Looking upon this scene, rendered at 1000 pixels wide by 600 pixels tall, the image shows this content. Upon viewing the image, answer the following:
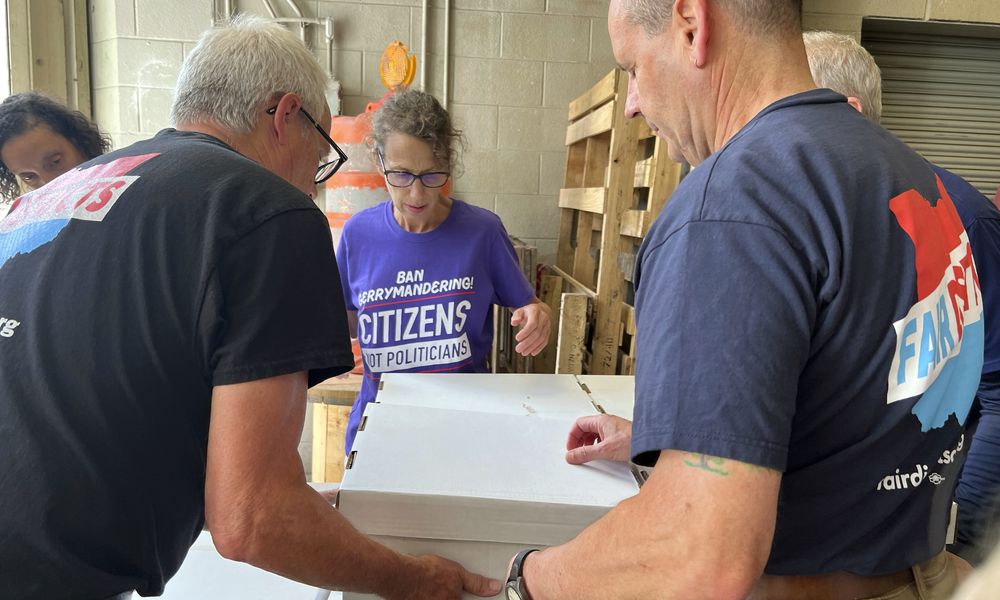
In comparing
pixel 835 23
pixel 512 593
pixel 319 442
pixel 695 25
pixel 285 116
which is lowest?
pixel 319 442

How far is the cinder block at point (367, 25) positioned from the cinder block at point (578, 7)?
89cm

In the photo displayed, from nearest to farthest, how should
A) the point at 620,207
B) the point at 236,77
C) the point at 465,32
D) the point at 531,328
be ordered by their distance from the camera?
1. the point at 236,77
2. the point at 531,328
3. the point at 620,207
4. the point at 465,32

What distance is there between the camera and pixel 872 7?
3.84 meters

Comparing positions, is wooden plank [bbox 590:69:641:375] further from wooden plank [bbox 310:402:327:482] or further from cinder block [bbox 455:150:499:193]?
cinder block [bbox 455:150:499:193]

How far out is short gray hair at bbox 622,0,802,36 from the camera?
2.66 feet

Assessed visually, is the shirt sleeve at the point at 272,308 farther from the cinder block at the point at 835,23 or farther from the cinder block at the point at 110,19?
the cinder block at the point at 835,23

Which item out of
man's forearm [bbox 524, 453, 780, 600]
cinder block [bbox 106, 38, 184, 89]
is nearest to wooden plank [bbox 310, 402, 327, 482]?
man's forearm [bbox 524, 453, 780, 600]

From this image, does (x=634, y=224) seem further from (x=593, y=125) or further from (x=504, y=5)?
(x=504, y=5)

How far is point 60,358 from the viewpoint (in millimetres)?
879

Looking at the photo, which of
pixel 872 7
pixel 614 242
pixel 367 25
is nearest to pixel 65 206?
pixel 614 242

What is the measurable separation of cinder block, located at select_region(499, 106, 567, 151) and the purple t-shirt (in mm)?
2151

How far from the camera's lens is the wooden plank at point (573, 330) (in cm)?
271

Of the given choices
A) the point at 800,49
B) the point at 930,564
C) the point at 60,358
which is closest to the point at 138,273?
the point at 60,358

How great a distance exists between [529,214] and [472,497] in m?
3.41
